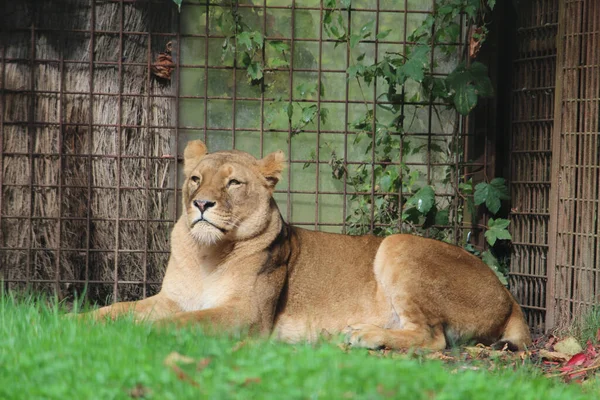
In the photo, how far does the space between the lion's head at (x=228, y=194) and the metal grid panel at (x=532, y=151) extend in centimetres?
225

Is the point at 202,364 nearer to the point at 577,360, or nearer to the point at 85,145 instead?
the point at 577,360

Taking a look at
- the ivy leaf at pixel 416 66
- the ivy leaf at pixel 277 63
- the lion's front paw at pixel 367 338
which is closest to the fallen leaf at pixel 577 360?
the lion's front paw at pixel 367 338

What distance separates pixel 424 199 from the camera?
720 centimetres

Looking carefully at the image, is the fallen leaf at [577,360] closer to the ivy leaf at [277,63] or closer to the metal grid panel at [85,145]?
the metal grid panel at [85,145]

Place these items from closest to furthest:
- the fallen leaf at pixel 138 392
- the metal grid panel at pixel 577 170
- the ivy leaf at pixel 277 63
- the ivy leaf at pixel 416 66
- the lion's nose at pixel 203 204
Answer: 1. the fallen leaf at pixel 138 392
2. the lion's nose at pixel 203 204
3. the metal grid panel at pixel 577 170
4. the ivy leaf at pixel 416 66
5. the ivy leaf at pixel 277 63

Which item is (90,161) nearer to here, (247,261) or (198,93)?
(198,93)

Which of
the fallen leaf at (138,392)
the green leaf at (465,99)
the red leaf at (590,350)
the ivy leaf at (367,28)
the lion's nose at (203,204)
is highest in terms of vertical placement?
the ivy leaf at (367,28)

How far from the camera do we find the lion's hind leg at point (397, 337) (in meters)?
5.55

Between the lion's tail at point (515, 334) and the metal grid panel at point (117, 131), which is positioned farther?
the metal grid panel at point (117, 131)

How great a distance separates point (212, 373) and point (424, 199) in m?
3.96

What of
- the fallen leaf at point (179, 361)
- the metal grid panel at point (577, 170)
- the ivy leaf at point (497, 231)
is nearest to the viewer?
the fallen leaf at point (179, 361)

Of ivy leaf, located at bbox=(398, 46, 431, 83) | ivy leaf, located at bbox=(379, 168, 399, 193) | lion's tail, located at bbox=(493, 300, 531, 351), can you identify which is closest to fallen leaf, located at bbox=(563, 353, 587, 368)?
lion's tail, located at bbox=(493, 300, 531, 351)

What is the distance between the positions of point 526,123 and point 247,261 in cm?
276

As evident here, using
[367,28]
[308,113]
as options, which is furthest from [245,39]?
[367,28]
